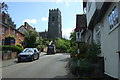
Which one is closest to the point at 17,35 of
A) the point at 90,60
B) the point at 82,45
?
the point at 82,45

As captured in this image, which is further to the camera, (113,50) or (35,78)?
(35,78)

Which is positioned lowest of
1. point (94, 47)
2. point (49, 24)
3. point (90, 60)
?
point (90, 60)

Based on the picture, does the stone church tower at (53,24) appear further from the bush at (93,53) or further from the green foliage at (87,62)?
the bush at (93,53)

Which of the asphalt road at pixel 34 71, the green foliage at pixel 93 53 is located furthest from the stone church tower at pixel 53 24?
the green foliage at pixel 93 53

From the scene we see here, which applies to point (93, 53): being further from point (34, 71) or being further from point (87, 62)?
point (34, 71)

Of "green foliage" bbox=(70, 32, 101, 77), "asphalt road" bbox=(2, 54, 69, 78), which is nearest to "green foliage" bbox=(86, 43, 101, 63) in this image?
"green foliage" bbox=(70, 32, 101, 77)

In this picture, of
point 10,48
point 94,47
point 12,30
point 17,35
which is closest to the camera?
point 94,47

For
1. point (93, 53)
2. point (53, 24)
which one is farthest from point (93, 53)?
point (53, 24)

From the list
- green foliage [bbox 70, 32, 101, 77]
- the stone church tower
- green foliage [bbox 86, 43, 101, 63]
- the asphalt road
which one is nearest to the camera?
→ green foliage [bbox 70, 32, 101, 77]

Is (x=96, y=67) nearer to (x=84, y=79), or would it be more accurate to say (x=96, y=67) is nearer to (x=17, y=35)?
(x=84, y=79)

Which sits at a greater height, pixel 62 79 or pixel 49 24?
pixel 49 24

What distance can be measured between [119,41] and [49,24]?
109 metres

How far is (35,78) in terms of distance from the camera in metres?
10.7

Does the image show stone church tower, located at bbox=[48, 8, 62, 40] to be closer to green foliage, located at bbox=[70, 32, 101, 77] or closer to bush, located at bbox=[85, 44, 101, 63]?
green foliage, located at bbox=[70, 32, 101, 77]
